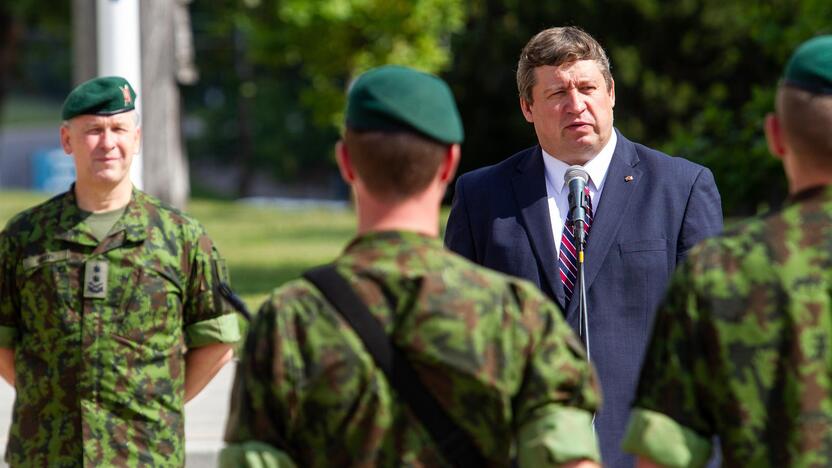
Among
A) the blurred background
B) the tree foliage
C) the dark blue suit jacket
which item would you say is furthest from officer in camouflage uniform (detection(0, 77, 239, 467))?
the tree foliage

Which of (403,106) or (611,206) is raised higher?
(403,106)

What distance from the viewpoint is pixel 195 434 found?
8906mm

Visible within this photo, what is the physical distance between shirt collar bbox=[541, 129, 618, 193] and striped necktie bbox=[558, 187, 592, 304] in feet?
0.34

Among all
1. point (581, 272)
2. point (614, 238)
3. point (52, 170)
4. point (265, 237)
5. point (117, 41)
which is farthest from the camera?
point (52, 170)

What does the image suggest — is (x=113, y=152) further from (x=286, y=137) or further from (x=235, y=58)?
(x=286, y=137)

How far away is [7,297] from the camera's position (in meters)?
4.80

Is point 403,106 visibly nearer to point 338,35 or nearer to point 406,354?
point 406,354

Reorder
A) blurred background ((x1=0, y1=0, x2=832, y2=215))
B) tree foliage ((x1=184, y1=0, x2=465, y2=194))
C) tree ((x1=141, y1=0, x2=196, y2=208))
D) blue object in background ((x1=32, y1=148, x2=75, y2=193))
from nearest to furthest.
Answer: blurred background ((x1=0, y1=0, x2=832, y2=215)) < tree ((x1=141, y1=0, x2=196, y2=208)) < tree foliage ((x1=184, y1=0, x2=465, y2=194)) < blue object in background ((x1=32, y1=148, x2=75, y2=193))

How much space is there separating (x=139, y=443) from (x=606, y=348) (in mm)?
1484

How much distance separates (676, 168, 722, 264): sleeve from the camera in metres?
4.70

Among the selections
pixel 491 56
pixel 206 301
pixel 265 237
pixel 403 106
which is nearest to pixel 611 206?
pixel 206 301

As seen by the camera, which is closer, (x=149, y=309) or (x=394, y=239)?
(x=394, y=239)

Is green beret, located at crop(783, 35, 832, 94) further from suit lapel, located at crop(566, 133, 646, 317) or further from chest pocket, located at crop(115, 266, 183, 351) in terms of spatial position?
chest pocket, located at crop(115, 266, 183, 351)

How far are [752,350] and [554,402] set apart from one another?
15.5 inches
